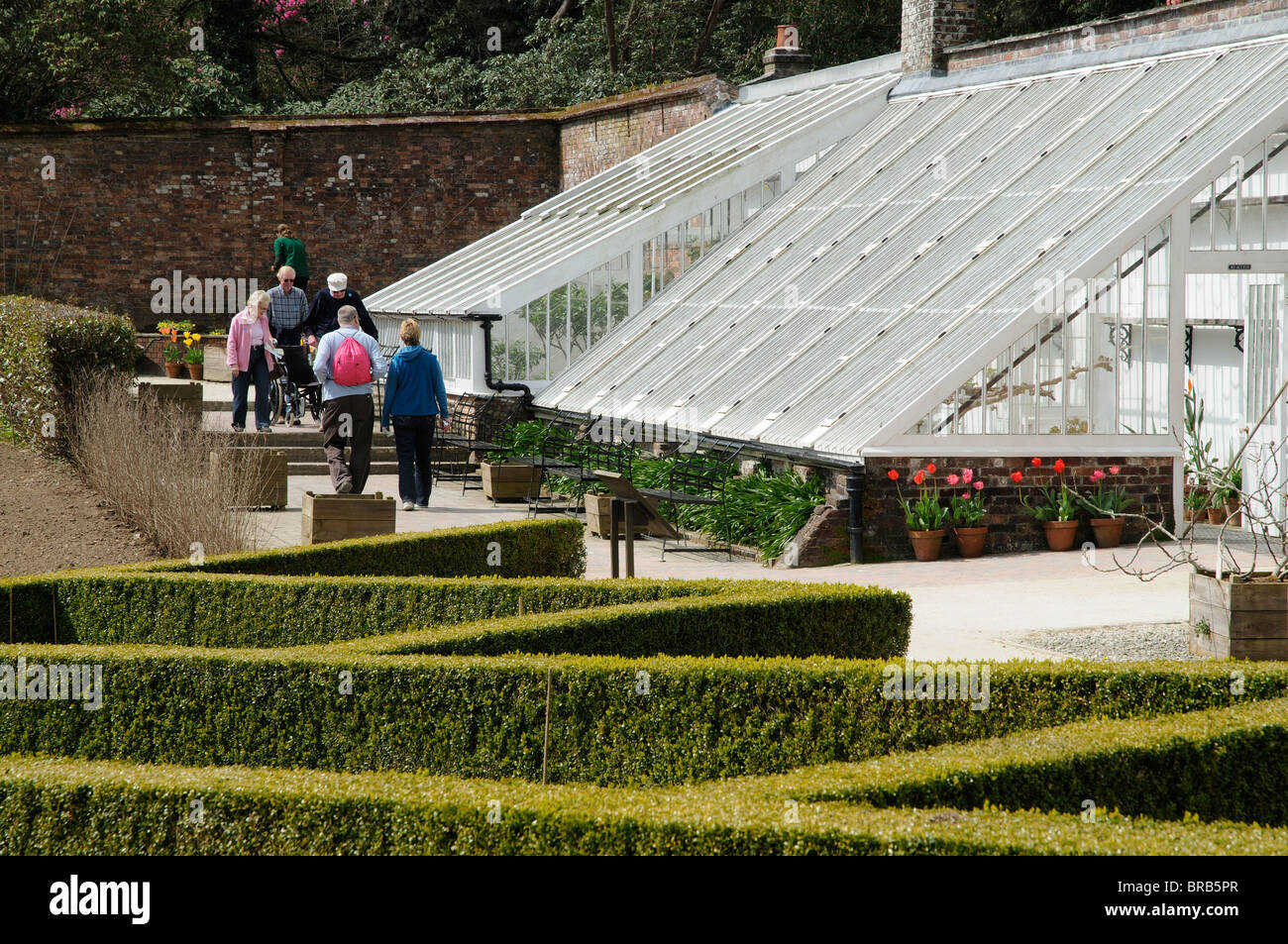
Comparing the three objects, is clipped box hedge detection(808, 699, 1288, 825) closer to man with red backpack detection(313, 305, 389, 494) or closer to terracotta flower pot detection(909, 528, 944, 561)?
terracotta flower pot detection(909, 528, 944, 561)

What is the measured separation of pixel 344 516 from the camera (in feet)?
36.2

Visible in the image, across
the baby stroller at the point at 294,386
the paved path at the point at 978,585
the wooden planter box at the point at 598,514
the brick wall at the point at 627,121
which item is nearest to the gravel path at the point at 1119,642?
the paved path at the point at 978,585

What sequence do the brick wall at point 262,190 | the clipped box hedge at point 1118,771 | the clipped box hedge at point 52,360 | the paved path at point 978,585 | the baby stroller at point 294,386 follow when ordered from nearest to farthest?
the clipped box hedge at point 1118,771
the paved path at point 978,585
the clipped box hedge at point 52,360
the baby stroller at point 294,386
the brick wall at point 262,190

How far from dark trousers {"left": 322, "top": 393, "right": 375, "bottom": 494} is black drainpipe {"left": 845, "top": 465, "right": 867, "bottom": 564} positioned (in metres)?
4.27

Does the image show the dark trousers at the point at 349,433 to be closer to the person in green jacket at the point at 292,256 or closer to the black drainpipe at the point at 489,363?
the black drainpipe at the point at 489,363

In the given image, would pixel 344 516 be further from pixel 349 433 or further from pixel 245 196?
pixel 245 196

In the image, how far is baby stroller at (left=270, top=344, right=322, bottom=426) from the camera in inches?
661

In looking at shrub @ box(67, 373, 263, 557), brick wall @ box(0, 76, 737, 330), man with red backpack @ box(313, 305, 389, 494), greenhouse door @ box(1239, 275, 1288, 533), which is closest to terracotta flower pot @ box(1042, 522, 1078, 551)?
greenhouse door @ box(1239, 275, 1288, 533)

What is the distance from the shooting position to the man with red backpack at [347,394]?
1313cm

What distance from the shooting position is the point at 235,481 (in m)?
11.5

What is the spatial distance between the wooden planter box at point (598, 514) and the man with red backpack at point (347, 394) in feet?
6.67

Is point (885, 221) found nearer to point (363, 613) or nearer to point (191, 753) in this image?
point (363, 613)

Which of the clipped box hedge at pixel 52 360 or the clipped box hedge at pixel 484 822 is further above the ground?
the clipped box hedge at pixel 52 360

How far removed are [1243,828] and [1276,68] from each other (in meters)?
9.68
